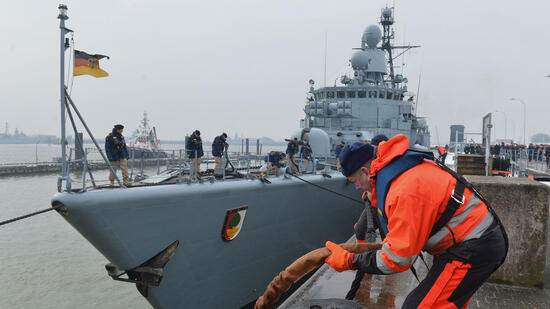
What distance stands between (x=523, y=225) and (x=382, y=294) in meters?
1.60

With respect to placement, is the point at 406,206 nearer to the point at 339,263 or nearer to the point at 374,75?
the point at 339,263

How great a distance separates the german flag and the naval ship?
9.2 inches

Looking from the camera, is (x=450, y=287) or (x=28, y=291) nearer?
(x=450, y=287)

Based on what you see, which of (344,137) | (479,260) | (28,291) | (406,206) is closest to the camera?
(406,206)

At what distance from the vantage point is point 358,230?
4.84 metres

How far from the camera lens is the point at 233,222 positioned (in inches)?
230

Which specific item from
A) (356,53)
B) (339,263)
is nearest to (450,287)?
(339,263)

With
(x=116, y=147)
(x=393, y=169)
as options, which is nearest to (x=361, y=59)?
(x=116, y=147)

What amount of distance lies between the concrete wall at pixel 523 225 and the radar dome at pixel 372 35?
1595 cm

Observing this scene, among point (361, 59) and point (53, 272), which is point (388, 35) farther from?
point (53, 272)

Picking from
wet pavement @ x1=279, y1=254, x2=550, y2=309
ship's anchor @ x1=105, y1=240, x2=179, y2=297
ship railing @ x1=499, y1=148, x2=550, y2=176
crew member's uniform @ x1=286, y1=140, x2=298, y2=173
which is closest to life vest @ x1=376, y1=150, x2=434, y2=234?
wet pavement @ x1=279, y1=254, x2=550, y2=309

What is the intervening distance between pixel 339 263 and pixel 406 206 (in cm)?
52

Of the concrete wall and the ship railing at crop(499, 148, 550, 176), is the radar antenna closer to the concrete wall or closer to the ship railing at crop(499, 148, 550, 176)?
the ship railing at crop(499, 148, 550, 176)

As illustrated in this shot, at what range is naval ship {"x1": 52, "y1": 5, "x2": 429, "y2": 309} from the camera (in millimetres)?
4418
